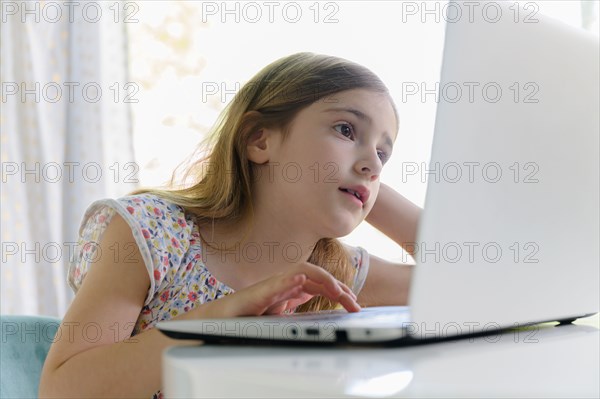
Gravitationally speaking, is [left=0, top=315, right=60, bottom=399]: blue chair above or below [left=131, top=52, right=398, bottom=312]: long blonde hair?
below

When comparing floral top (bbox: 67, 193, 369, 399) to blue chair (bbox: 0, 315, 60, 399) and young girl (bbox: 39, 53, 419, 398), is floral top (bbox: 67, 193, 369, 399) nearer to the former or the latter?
young girl (bbox: 39, 53, 419, 398)

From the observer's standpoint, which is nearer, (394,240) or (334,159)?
(334,159)

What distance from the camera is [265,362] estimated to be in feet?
1.25

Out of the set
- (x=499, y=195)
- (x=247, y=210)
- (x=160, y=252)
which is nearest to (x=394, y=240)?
(x=247, y=210)

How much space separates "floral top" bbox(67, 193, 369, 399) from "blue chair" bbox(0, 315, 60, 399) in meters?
0.11

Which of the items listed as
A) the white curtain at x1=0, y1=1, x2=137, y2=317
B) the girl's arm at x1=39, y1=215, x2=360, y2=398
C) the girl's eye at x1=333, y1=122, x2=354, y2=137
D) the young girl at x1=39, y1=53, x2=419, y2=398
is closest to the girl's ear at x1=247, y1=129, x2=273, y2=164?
the young girl at x1=39, y1=53, x2=419, y2=398

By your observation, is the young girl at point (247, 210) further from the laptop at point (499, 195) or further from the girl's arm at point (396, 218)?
the laptop at point (499, 195)

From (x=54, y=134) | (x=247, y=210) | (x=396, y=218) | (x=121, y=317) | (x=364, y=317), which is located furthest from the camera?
(x=54, y=134)

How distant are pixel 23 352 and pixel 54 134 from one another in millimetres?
1643

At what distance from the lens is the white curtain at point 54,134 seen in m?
2.48

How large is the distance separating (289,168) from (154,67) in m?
1.77

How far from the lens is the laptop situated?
43cm

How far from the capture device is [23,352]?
1.09 meters

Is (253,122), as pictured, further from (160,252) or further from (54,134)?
(54,134)
